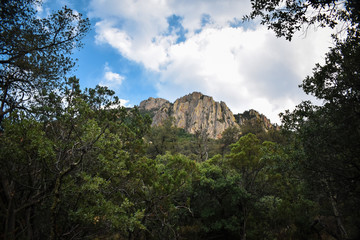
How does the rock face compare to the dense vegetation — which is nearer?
the dense vegetation

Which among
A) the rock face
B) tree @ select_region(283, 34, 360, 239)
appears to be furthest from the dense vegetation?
the rock face

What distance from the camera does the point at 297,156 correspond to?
646cm

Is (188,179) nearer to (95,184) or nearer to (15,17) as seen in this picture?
(95,184)

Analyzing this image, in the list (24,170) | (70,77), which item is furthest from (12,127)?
(70,77)

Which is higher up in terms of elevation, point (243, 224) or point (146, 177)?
point (146, 177)

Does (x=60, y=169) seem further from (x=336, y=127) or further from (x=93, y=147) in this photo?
(x=336, y=127)

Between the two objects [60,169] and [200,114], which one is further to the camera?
[200,114]

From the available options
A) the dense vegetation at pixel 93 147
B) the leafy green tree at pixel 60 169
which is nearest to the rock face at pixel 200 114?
the dense vegetation at pixel 93 147

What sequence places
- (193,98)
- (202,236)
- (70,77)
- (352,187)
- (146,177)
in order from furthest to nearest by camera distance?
(193,98), (202,236), (146,177), (70,77), (352,187)

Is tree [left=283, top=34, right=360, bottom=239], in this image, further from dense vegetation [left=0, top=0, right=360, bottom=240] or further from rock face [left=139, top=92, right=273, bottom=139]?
rock face [left=139, top=92, right=273, bottom=139]

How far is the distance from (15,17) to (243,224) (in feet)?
44.9

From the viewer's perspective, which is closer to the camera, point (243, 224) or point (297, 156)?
point (297, 156)

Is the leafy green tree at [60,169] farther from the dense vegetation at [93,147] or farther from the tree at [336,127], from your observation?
the tree at [336,127]

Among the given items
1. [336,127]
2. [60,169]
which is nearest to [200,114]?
[336,127]
